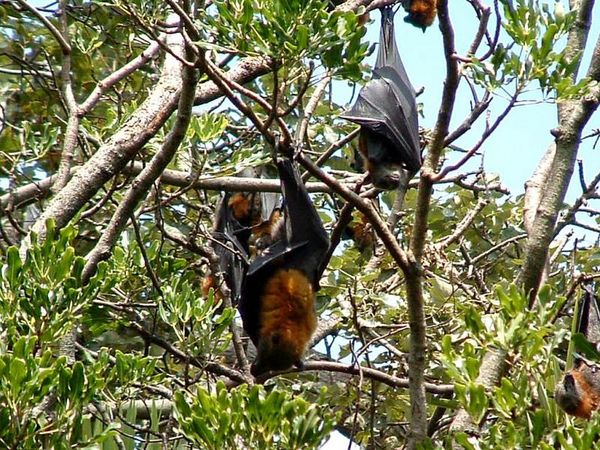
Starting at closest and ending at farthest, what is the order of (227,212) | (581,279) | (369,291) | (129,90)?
1. (581,279)
2. (369,291)
3. (227,212)
4. (129,90)

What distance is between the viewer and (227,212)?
8.12 m

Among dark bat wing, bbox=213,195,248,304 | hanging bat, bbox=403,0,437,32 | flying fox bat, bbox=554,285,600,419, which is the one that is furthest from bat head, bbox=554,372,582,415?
hanging bat, bbox=403,0,437,32

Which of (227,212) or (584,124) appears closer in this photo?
(584,124)

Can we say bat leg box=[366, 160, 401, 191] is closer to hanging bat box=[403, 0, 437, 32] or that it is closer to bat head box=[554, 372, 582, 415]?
bat head box=[554, 372, 582, 415]

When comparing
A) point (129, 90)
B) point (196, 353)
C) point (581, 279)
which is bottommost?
point (196, 353)

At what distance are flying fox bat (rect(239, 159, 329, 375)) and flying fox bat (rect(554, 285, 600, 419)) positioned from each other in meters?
1.67

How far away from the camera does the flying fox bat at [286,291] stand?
246 inches

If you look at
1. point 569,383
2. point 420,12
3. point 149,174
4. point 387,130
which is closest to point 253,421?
point 569,383

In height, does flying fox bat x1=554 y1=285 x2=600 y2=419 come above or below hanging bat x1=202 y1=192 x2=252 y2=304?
below

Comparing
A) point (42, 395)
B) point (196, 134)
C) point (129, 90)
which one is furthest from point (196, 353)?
point (129, 90)

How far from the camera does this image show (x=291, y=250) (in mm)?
6309

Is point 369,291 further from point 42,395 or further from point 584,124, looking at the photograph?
point 42,395

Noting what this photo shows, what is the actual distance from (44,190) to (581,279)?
3.43 metres

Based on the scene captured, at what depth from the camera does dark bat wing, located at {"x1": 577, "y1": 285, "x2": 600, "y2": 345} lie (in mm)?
5613
